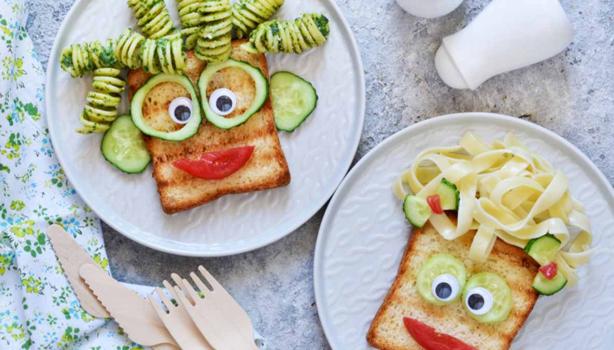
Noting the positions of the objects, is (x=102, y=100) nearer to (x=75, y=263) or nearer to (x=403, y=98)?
(x=75, y=263)

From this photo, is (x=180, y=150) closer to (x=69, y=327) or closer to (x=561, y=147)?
(x=69, y=327)

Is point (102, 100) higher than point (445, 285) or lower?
higher

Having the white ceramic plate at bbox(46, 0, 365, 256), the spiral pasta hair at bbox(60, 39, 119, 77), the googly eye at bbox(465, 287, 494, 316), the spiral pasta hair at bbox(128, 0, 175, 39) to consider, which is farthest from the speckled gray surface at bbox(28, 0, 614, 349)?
the googly eye at bbox(465, 287, 494, 316)

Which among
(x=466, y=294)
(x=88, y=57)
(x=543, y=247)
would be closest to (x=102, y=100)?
(x=88, y=57)

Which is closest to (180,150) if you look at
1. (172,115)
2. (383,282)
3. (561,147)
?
(172,115)

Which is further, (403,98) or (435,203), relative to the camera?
(403,98)

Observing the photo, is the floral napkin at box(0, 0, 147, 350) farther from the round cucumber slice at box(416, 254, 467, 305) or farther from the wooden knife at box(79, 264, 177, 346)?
the round cucumber slice at box(416, 254, 467, 305)
